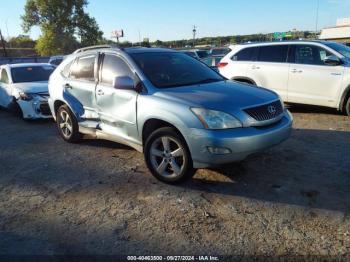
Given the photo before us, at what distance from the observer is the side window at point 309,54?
26.8ft

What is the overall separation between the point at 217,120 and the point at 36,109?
6.04 metres

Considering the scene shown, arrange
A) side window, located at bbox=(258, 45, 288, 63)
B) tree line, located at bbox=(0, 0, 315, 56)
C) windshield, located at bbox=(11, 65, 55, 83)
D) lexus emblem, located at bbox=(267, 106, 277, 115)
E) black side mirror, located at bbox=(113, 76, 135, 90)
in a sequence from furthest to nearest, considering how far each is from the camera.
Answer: tree line, located at bbox=(0, 0, 315, 56) < windshield, located at bbox=(11, 65, 55, 83) < side window, located at bbox=(258, 45, 288, 63) < black side mirror, located at bbox=(113, 76, 135, 90) < lexus emblem, located at bbox=(267, 106, 277, 115)

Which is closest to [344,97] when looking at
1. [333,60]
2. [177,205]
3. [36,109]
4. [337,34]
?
[333,60]

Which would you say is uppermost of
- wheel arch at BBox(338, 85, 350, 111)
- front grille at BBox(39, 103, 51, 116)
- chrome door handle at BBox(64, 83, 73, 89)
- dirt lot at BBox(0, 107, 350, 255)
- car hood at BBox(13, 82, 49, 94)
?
chrome door handle at BBox(64, 83, 73, 89)

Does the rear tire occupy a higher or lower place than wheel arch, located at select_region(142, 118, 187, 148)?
lower

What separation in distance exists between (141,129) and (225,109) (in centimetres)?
126

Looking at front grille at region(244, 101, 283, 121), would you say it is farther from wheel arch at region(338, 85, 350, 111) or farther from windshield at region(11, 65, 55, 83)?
windshield at region(11, 65, 55, 83)

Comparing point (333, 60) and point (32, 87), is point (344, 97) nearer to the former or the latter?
point (333, 60)

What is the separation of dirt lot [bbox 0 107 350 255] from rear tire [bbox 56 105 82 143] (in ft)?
1.61

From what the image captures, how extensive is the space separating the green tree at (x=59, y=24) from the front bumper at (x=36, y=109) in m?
56.6

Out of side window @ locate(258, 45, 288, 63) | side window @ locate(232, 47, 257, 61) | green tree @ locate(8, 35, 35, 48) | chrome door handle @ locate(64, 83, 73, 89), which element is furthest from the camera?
green tree @ locate(8, 35, 35, 48)

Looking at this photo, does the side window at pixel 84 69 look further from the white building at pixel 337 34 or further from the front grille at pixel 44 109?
the white building at pixel 337 34

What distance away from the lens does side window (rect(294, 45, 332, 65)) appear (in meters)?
8.16

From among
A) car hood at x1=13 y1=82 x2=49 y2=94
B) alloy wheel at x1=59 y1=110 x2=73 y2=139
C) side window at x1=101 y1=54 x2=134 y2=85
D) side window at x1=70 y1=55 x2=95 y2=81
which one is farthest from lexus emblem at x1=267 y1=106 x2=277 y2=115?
car hood at x1=13 y1=82 x2=49 y2=94
